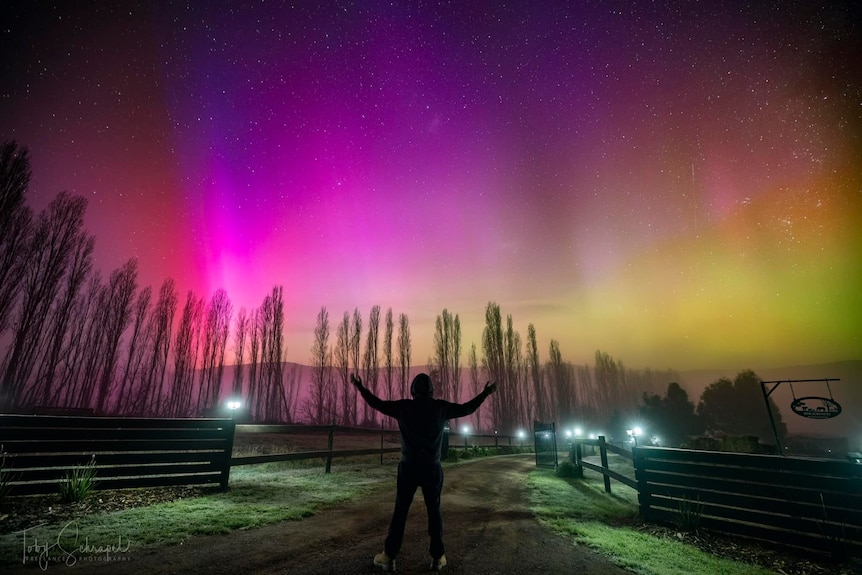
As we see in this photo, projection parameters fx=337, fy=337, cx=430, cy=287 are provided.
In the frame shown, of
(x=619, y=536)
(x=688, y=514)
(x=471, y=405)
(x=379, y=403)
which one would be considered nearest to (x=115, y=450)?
(x=379, y=403)

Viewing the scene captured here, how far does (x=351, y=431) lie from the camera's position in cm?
1230

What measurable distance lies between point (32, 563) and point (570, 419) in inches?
2748

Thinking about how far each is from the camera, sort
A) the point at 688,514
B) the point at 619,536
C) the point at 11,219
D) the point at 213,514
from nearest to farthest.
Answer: the point at 213,514 < the point at 619,536 < the point at 688,514 < the point at 11,219

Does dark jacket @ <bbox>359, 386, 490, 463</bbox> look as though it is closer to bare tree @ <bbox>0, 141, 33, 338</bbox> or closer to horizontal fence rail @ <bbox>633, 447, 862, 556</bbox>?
horizontal fence rail @ <bbox>633, 447, 862, 556</bbox>

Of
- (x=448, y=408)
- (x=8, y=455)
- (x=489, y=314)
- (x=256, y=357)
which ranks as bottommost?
Result: (x=8, y=455)

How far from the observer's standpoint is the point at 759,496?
5457mm

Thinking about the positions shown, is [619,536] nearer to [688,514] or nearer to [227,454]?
[688,514]

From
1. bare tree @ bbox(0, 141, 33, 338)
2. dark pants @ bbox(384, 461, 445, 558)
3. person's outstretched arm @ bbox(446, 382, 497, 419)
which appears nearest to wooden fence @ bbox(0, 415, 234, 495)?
dark pants @ bbox(384, 461, 445, 558)

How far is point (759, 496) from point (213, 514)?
8.69 meters

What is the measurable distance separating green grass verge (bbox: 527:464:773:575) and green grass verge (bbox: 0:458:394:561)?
4208 mm

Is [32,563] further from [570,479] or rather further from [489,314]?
[489,314]

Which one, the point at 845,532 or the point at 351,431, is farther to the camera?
the point at 351,431

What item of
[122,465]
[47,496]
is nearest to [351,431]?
[122,465]

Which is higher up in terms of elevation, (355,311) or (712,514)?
(355,311)
